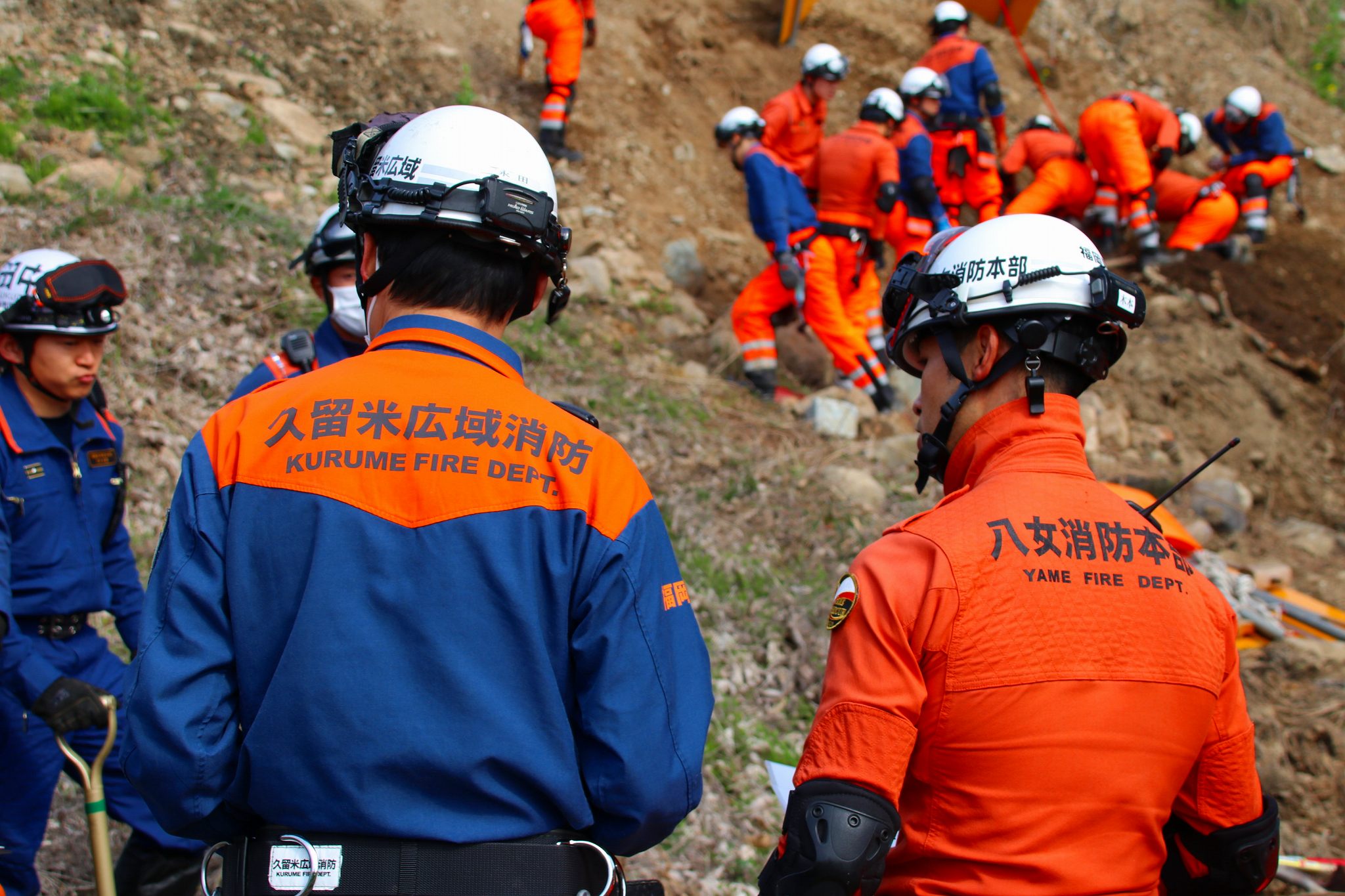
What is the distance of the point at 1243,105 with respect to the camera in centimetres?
1049

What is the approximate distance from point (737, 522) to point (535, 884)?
4202 mm

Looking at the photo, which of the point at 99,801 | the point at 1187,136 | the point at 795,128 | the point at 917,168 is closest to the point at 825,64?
the point at 795,128

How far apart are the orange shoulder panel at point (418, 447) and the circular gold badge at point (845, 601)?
407mm

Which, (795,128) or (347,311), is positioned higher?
(795,128)

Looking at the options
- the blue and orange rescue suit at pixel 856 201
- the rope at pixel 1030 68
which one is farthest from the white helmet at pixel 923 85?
the rope at pixel 1030 68

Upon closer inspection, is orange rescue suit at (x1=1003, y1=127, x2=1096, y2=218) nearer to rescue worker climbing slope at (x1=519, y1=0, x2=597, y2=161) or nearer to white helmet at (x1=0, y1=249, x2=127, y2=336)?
rescue worker climbing slope at (x1=519, y1=0, x2=597, y2=161)

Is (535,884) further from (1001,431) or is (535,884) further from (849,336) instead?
(849,336)

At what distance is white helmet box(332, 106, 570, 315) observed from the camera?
1.73 m

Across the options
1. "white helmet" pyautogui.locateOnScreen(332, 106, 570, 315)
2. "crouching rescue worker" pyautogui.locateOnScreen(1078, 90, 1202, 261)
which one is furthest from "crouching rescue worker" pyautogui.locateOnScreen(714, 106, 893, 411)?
"white helmet" pyautogui.locateOnScreen(332, 106, 570, 315)

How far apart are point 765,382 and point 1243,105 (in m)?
6.94

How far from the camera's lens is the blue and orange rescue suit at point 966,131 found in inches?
374

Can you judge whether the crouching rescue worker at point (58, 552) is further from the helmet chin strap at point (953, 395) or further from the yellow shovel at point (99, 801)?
the helmet chin strap at point (953, 395)

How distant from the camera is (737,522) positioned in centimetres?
570

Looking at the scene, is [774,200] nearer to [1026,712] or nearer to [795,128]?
[795,128]
